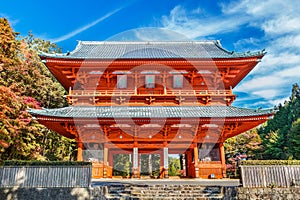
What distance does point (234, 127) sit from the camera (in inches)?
622

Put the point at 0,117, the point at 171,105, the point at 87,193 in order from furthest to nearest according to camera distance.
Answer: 1. the point at 171,105
2. the point at 0,117
3. the point at 87,193

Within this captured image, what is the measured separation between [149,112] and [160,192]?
5857 millimetres

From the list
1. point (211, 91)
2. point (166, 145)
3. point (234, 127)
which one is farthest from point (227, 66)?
point (166, 145)

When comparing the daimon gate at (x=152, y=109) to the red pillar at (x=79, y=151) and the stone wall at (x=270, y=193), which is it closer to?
the red pillar at (x=79, y=151)

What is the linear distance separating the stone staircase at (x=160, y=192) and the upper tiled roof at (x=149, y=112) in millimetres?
4688

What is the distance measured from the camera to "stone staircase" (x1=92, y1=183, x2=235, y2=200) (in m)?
10.4

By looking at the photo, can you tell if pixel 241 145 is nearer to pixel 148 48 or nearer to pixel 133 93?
pixel 148 48

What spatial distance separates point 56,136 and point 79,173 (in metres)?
21.0

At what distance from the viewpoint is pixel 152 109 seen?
16.2 m

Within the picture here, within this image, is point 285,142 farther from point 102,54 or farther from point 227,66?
point 102,54

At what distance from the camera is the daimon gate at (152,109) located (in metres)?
14.9

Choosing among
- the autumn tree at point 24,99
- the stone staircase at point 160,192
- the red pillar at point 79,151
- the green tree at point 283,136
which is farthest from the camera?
the green tree at point 283,136

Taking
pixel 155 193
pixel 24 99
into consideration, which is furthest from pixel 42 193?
pixel 24 99

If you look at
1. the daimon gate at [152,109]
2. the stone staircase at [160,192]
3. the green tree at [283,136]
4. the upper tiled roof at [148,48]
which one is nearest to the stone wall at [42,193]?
the stone staircase at [160,192]
